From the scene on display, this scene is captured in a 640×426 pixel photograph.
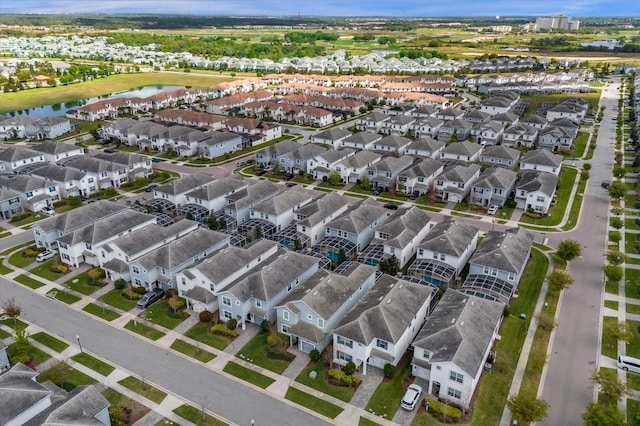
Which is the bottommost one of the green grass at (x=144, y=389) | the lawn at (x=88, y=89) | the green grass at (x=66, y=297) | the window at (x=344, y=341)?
the green grass at (x=144, y=389)

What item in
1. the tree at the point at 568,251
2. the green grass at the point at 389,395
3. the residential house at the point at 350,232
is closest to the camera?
the green grass at the point at 389,395

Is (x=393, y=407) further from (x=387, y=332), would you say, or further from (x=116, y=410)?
(x=116, y=410)

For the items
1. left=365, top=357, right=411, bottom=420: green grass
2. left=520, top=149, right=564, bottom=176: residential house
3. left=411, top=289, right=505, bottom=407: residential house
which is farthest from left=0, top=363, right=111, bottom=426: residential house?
left=520, top=149, right=564, bottom=176: residential house

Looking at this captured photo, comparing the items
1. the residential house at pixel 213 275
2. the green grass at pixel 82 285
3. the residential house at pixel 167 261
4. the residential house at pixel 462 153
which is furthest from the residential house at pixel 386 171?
the green grass at pixel 82 285

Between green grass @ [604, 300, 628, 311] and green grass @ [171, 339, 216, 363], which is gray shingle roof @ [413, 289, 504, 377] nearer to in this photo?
green grass @ [604, 300, 628, 311]

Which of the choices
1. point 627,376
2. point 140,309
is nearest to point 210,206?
point 140,309

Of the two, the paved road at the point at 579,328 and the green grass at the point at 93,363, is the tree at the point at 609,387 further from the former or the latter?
the green grass at the point at 93,363
